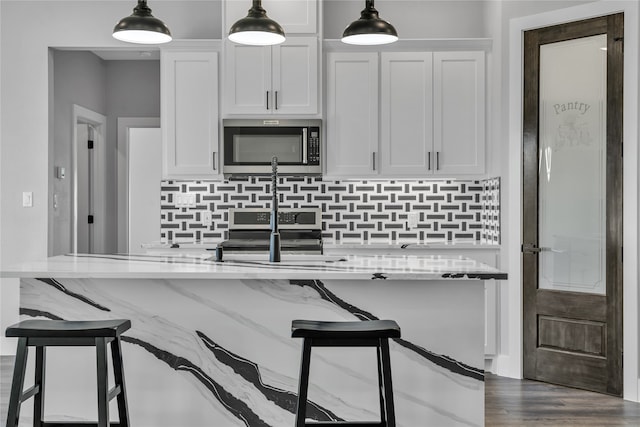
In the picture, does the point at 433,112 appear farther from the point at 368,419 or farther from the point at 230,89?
the point at 368,419

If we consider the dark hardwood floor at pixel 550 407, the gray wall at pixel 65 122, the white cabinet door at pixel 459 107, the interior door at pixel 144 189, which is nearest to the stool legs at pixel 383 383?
the dark hardwood floor at pixel 550 407

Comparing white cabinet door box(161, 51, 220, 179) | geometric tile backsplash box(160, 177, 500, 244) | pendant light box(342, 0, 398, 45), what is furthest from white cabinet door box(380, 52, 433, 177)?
pendant light box(342, 0, 398, 45)

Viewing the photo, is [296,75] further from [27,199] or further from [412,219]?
[27,199]

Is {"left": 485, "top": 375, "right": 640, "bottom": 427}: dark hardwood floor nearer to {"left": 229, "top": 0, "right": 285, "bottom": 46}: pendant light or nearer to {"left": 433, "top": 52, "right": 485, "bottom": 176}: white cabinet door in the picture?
{"left": 433, "top": 52, "right": 485, "bottom": 176}: white cabinet door

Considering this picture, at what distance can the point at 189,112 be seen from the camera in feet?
15.2

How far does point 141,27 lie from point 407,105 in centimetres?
225

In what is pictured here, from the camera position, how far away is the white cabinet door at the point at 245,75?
15.1 ft

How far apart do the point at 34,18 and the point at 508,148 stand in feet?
12.3

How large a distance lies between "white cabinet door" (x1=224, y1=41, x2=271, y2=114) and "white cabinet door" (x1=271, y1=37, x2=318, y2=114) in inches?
2.3

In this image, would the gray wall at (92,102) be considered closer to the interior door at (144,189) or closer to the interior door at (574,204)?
the interior door at (144,189)

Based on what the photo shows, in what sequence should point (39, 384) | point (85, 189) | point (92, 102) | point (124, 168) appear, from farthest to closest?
point (124, 168) < point (85, 189) < point (92, 102) < point (39, 384)

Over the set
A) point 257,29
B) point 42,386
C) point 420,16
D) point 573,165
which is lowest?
point 42,386

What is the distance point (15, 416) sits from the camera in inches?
91.1

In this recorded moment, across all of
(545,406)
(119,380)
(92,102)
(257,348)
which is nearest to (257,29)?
(257,348)
